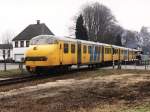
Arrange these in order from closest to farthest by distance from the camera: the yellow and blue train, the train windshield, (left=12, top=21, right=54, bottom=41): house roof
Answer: the yellow and blue train < the train windshield < (left=12, top=21, right=54, bottom=41): house roof

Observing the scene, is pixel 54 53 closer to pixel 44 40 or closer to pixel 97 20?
pixel 44 40

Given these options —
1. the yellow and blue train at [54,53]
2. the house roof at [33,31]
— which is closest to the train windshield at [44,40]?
the yellow and blue train at [54,53]

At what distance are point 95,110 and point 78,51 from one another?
2191 centimetres

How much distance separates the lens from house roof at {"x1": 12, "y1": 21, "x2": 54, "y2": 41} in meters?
90.6

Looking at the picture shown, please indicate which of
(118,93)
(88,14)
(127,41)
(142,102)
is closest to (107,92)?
(118,93)

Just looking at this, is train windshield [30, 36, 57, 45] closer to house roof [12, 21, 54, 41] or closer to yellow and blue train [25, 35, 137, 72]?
yellow and blue train [25, 35, 137, 72]

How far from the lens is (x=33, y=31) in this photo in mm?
91750

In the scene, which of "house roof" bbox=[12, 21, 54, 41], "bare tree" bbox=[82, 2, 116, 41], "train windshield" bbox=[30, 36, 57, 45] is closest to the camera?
"train windshield" bbox=[30, 36, 57, 45]

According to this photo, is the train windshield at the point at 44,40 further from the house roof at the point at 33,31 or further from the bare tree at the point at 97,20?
the bare tree at the point at 97,20

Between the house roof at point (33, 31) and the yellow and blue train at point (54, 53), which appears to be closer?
the yellow and blue train at point (54, 53)

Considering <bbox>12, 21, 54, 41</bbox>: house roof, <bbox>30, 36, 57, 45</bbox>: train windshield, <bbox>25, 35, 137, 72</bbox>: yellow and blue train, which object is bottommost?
<bbox>25, 35, 137, 72</bbox>: yellow and blue train

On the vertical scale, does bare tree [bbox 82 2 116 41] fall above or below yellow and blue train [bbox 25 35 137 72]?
above

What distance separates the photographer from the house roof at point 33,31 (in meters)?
90.6

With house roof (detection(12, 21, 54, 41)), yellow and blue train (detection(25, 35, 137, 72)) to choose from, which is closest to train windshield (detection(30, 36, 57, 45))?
yellow and blue train (detection(25, 35, 137, 72))
